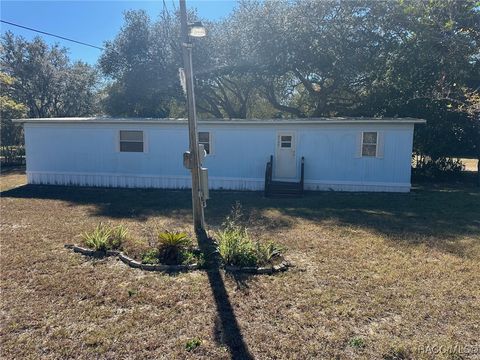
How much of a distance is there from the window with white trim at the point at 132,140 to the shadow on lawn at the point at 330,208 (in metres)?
1.45

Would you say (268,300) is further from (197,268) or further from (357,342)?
(197,268)

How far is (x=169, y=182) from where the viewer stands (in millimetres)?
11492

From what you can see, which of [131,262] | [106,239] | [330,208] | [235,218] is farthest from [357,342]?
[330,208]

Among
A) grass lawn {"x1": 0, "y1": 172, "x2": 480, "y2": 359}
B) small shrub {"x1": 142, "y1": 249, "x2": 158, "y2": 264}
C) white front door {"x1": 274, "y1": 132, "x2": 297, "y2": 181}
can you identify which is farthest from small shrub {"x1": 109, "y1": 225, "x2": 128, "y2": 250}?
white front door {"x1": 274, "y1": 132, "x2": 297, "y2": 181}

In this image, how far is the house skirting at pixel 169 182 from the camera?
10.8 metres

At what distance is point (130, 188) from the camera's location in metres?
11.5

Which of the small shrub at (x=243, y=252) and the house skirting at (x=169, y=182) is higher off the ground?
the house skirting at (x=169, y=182)

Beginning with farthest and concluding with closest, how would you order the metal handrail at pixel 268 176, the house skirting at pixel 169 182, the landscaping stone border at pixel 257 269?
the house skirting at pixel 169 182 < the metal handrail at pixel 268 176 < the landscaping stone border at pixel 257 269

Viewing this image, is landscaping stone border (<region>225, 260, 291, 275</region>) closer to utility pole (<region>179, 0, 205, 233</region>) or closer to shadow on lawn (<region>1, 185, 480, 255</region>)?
utility pole (<region>179, 0, 205, 233</region>)

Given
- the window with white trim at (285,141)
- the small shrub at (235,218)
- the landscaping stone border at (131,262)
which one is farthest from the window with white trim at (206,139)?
the landscaping stone border at (131,262)

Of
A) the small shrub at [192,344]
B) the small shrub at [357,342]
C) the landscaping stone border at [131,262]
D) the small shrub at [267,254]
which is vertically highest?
the small shrub at [267,254]

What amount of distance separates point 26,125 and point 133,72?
723cm

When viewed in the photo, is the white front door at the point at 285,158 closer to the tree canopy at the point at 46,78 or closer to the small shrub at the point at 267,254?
the small shrub at the point at 267,254

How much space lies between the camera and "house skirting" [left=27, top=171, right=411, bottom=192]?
10.8 m
